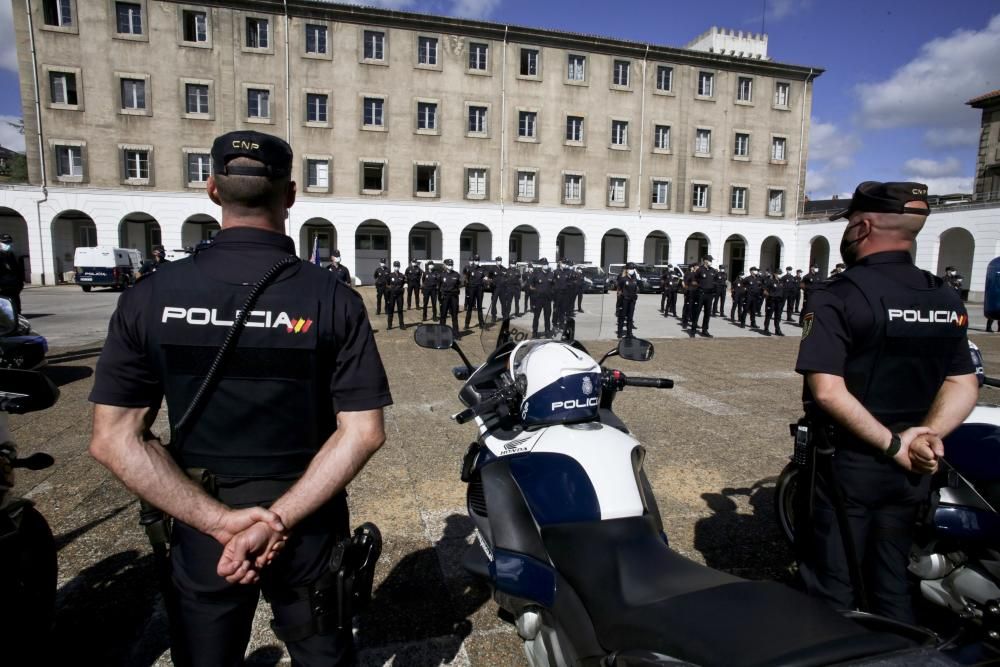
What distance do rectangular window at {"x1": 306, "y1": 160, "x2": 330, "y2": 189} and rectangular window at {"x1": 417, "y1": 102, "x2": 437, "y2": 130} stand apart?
5.03m

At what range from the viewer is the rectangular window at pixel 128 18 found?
2584cm

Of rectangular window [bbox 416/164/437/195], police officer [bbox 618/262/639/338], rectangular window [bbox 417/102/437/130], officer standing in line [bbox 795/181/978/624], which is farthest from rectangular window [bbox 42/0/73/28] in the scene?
officer standing in line [bbox 795/181/978/624]

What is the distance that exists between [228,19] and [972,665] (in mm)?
32636

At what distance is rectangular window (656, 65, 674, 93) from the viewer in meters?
32.0

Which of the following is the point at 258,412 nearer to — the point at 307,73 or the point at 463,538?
the point at 463,538

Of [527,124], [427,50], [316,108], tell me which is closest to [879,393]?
[316,108]

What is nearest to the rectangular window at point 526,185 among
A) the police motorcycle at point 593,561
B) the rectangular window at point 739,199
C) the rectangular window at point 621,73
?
the rectangular window at point 621,73

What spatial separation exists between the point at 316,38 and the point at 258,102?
4.15 metres

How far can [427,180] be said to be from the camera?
29.8 meters

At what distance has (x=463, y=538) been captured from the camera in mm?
3471

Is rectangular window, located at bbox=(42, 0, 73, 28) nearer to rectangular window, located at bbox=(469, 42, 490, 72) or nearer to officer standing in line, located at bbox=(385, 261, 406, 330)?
rectangular window, located at bbox=(469, 42, 490, 72)

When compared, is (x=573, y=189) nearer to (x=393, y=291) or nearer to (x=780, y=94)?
(x=780, y=94)

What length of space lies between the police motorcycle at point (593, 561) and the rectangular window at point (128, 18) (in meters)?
31.9

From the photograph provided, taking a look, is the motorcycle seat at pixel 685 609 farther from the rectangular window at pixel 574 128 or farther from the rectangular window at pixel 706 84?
the rectangular window at pixel 706 84
